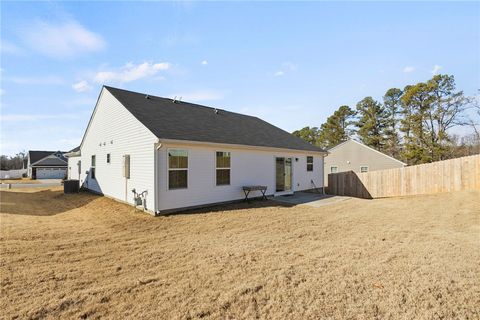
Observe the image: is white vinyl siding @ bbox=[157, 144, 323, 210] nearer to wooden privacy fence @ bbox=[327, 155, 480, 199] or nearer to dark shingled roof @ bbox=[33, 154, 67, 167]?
wooden privacy fence @ bbox=[327, 155, 480, 199]

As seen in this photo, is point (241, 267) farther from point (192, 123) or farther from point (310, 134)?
point (310, 134)

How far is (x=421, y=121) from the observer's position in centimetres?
2542

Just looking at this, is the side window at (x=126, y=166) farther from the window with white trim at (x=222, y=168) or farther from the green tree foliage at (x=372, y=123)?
the green tree foliage at (x=372, y=123)

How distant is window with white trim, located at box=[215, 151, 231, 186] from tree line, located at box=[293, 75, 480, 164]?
22.4 meters

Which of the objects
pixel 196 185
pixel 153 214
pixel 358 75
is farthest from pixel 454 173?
pixel 153 214

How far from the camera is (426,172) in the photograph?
12836mm

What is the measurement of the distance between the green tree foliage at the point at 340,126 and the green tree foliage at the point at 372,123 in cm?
192

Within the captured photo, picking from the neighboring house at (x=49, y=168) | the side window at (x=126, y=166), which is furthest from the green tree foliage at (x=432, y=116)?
the neighboring house at (x=49, y=168)

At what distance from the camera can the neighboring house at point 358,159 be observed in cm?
2331

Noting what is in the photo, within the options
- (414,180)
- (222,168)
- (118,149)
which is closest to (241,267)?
(222,168)

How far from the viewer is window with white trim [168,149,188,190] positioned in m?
8.83

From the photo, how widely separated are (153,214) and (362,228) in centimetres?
661

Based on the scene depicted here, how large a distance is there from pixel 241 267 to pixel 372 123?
105ft

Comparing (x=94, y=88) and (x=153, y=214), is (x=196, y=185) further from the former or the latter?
(x=94, y=88)
